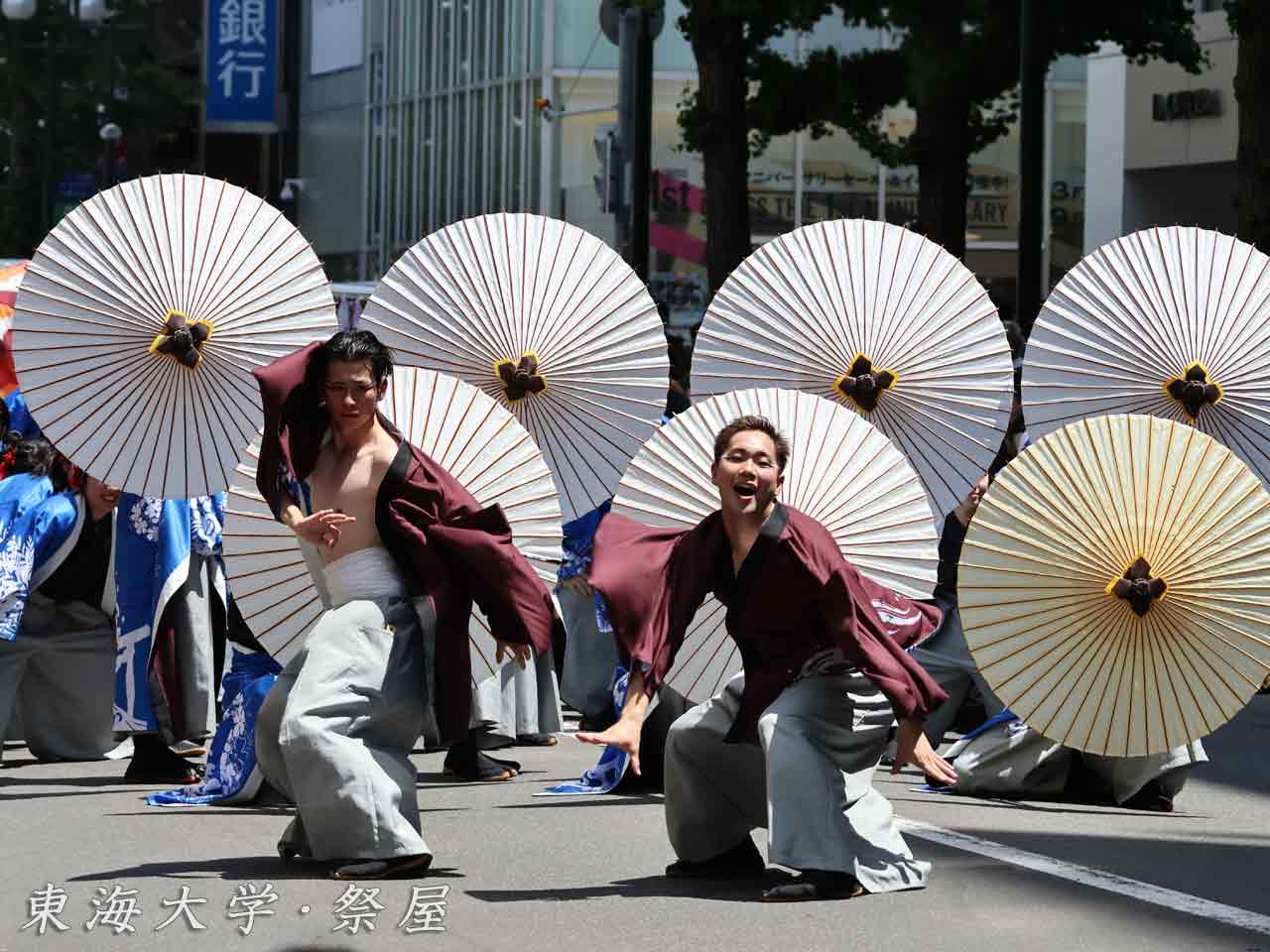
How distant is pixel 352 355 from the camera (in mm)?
7168

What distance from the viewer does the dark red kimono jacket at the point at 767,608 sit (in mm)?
6770

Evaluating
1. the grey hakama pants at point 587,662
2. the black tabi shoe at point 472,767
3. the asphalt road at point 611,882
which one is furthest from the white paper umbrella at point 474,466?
the grey hakama pants at point 587,662

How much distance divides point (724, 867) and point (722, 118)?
16359mm

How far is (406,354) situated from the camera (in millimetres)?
9328

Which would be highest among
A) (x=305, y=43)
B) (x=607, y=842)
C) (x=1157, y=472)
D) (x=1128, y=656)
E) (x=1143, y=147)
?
(x=305, y=43)

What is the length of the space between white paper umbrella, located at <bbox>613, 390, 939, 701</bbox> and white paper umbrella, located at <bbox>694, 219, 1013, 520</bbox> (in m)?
1.71

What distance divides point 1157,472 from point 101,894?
353cm

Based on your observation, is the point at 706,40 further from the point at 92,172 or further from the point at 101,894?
the point at 92,172

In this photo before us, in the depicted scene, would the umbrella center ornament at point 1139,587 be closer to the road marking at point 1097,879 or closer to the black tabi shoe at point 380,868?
the road marking at point 1097,879

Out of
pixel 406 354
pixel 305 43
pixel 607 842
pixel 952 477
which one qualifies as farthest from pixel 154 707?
pixel 305 43

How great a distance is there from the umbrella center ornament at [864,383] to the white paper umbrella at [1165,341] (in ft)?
2.11

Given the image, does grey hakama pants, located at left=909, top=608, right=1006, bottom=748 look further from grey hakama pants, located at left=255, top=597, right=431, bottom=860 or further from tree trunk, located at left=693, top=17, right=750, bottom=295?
tree trunk, located at left=693, top=17, right=750, bottom=295

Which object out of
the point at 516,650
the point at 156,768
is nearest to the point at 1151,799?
the point at 516,650

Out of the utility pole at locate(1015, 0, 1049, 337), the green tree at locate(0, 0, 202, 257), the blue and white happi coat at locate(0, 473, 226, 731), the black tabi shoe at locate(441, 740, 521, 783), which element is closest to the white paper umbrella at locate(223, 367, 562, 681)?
the blue and white happi coat at locate(0, 473, 226, 731)
